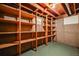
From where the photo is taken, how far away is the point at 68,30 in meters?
4.61

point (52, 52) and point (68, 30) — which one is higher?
point (68, 30)

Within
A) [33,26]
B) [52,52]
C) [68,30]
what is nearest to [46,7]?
[33,26]

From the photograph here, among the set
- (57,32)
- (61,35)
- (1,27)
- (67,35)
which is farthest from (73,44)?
(1,27)

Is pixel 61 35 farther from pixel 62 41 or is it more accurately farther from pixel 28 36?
pixel 28 36

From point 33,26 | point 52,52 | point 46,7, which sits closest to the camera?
point 52,52

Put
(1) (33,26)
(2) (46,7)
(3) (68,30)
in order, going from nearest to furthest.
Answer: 1. (2) (46,7)
2. (1) (33,26)
3. (3) (68,30)

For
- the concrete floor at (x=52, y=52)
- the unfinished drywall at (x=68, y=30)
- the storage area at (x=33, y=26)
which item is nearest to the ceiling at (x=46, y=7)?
the storage area at (x=33, y=26)

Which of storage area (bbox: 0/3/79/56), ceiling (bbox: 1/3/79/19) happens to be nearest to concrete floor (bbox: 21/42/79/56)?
storage area (bbox: 0/3/79/56)

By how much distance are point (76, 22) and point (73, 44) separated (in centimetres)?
113

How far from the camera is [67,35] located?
466 cm

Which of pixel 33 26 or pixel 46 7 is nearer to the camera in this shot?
pixel 46 7

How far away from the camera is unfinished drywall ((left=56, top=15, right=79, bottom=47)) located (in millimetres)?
4102

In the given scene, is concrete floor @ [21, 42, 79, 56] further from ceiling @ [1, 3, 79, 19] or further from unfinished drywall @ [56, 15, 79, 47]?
ceiling @ [1, 3, 79, 19]

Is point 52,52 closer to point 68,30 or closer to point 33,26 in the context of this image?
point 33,26
